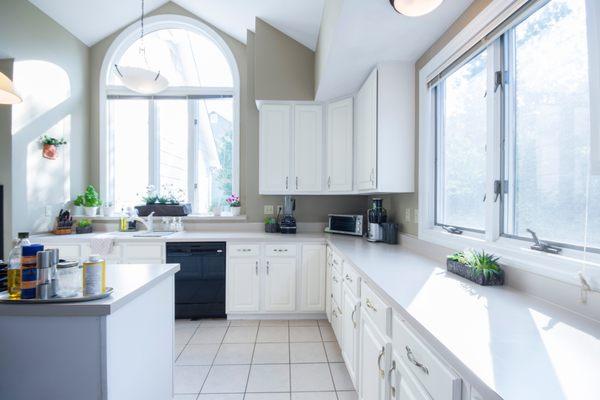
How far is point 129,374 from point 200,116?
333 centimetres

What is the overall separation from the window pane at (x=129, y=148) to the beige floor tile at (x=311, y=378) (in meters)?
3.02

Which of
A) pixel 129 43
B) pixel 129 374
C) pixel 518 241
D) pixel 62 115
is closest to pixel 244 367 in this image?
pixel 129 374

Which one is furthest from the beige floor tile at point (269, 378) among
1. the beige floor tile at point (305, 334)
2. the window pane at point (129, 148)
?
the window pane at point (129, 148)

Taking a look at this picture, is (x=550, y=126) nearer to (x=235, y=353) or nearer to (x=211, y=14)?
(x=235, y=353)

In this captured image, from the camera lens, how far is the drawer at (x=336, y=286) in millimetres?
2393

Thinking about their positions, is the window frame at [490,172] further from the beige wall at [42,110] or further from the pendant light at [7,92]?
the beige wall at [42,110]

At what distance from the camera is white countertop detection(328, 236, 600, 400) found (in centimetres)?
65

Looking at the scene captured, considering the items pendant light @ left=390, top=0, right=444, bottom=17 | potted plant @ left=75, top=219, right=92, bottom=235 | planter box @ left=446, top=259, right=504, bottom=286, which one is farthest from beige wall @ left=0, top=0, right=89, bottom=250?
planter box @ left=446, top=259, right=504, bottom=286

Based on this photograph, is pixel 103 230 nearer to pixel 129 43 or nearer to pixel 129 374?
pixel 129 43

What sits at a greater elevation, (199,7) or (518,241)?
(199,7)

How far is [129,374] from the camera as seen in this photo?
51.3 inches

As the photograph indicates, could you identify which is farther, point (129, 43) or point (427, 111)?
point (129, 43)

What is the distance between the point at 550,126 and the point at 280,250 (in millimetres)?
2424

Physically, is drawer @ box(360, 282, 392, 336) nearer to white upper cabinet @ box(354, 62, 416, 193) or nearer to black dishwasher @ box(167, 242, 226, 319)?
white upper cabinet @ box(354, 62, 416, 193)
